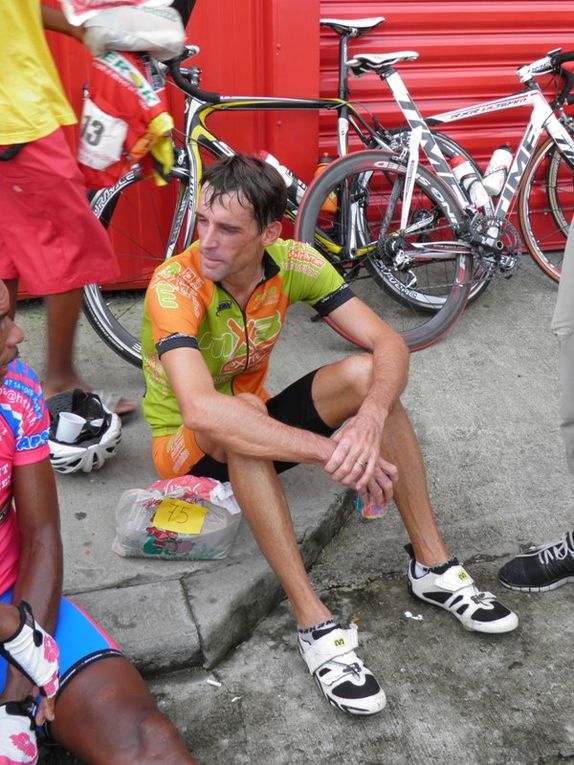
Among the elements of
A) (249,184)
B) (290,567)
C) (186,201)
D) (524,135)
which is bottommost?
(290,567)

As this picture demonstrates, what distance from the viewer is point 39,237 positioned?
11.2ft

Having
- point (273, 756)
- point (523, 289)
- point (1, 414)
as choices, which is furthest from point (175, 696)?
point (523, 289)

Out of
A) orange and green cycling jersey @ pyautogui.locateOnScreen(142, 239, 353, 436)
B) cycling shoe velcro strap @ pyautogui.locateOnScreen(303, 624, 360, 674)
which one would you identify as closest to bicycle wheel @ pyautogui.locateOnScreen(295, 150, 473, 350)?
orange and green cycling jersey @ pyautogui.locateOnScreen(142, 239, 353, 436)

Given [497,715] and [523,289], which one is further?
[523,289]

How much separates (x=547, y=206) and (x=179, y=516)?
3.44 metres

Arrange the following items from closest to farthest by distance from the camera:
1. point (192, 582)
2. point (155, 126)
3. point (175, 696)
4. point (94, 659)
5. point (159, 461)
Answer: point (94, 659), point (175, 696), point (192, 582), point (159, 461), point (155, 126)

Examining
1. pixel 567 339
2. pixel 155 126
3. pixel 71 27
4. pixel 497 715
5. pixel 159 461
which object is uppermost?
pixel 71 27

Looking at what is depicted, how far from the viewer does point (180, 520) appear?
9.85ft

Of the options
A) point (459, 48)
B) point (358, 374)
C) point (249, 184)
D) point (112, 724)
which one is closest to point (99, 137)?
point (249, 184)

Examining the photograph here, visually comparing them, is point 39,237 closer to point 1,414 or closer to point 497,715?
point 1,414

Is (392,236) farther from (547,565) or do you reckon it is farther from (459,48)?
(547,565)

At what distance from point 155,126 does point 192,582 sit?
63.9 inches

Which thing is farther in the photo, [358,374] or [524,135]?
[524,135]

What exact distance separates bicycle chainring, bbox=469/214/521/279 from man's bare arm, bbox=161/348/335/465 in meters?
2.26
